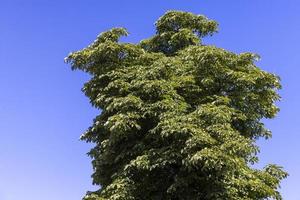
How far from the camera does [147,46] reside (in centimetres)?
3825

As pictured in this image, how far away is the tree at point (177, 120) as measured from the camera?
27.7 meters

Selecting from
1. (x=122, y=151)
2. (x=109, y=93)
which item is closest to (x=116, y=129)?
(x=122, y=151)

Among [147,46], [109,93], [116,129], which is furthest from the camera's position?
[147,46]

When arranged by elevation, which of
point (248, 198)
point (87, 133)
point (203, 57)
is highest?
point (203, 57)

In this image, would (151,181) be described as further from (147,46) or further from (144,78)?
(147,46)

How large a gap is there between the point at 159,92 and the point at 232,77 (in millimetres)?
4854

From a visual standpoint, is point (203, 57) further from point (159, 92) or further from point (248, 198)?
point (248, 198)

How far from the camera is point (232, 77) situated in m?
31.5

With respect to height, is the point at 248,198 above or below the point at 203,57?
below

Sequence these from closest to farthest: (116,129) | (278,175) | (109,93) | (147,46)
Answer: (116,129) → (278,175) → (109,93) → (147,46)

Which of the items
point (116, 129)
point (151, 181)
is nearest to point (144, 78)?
point (116, 129)

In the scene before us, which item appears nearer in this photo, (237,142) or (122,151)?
(237,142)

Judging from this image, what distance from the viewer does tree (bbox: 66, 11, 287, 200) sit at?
1091 inches

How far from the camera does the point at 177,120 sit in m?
28.3
